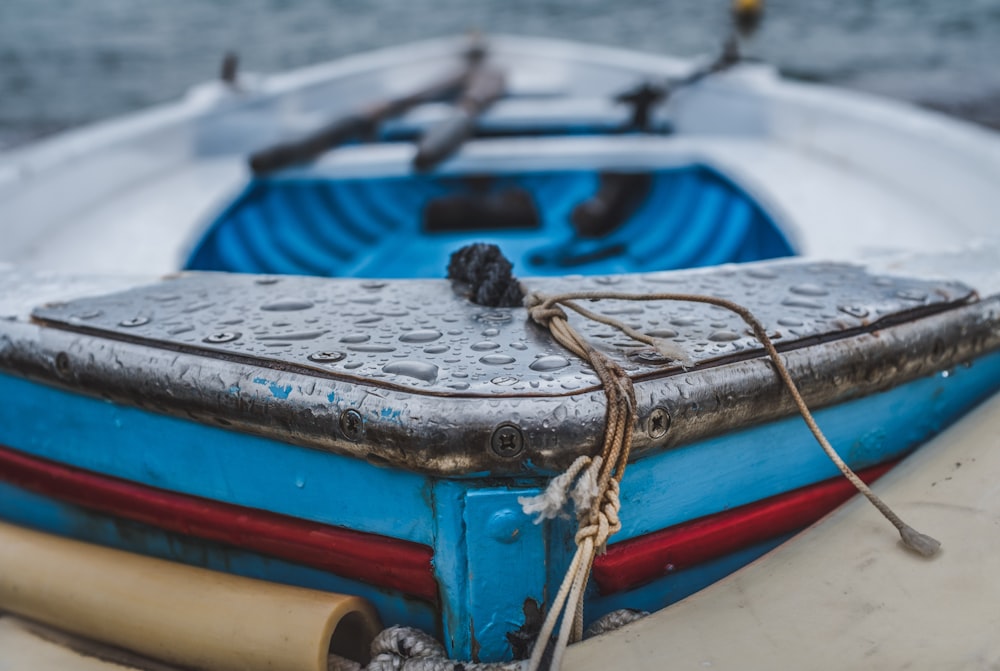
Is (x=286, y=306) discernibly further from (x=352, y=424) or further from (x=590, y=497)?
(x=590, y=497)

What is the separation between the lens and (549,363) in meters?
1.12

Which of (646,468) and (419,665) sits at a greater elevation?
(646,468)

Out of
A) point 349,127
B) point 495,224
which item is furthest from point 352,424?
point 349,127

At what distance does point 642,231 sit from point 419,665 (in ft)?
7.59

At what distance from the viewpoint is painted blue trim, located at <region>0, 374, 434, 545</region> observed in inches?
45.7

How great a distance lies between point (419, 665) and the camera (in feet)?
3.76

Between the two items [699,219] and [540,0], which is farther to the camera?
[540,0]

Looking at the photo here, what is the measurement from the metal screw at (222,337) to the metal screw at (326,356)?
16cm

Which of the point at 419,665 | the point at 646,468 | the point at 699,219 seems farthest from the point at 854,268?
the point at 699,219

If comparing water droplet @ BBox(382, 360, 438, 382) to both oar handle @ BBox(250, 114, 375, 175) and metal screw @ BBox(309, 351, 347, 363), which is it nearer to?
metal screw @ BBox(309, 351, 347, 363)

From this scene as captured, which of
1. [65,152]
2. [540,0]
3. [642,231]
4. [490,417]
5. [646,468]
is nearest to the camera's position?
[490,417]

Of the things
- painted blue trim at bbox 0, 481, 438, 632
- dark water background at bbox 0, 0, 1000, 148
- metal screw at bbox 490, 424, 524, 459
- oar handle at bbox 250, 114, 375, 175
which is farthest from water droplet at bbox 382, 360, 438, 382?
dark water background at bbox 0, 0, 1000, 148

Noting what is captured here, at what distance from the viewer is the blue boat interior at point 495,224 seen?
2.78 m

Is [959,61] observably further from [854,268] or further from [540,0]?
[854,268]
